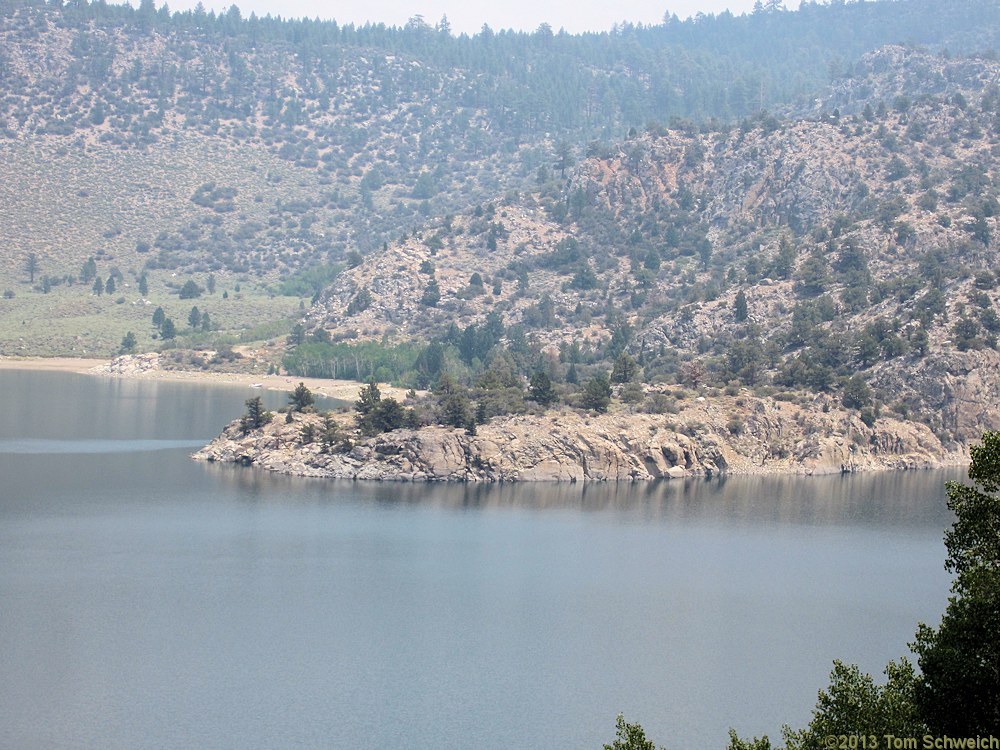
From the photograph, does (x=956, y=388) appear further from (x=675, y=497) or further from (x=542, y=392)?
(x=542, y=392)

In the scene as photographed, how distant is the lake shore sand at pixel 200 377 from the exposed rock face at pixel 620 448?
132 ft

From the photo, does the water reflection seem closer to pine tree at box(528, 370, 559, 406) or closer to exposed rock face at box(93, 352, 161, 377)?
pine tree at box(528, 370, 559, 406)

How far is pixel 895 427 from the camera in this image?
4414 inches

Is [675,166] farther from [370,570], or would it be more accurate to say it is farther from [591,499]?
[370,570]

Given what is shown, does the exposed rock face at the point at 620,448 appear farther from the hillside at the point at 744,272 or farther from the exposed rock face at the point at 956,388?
the hillside at the point at 744,272

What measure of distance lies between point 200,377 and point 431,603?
4197 inches

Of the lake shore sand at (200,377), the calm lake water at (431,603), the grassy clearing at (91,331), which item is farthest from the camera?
the grassy clearing at (91,331)

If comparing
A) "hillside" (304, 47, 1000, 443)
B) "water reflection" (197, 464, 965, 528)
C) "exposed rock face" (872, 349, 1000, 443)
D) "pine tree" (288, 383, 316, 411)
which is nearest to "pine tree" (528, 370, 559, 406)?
"hillside" (304, 47, 1000, 443)

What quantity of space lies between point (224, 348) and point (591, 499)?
91.1m

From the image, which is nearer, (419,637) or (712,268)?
(419,637)

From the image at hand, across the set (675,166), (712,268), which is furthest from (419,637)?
(675,166)

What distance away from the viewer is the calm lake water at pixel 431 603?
161 feet

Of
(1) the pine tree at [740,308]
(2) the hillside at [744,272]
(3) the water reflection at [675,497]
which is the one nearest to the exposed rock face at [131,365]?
(2) the hillside at [744,272]

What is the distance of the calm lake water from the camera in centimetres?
4922
